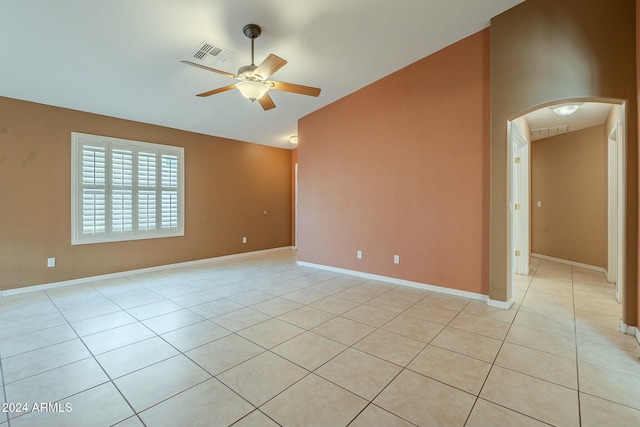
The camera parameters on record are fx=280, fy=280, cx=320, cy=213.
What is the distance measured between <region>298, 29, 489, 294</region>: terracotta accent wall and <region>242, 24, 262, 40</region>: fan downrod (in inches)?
85.2

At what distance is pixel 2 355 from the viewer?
2.25 meters

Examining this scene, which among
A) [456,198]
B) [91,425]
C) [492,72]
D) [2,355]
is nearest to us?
[91,425]

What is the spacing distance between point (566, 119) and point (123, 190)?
24.3 feet

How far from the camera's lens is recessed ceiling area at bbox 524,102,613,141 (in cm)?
406

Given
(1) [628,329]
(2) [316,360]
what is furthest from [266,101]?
(1) [628,329]

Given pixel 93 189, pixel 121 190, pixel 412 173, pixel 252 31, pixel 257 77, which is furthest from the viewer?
pixel 121 190

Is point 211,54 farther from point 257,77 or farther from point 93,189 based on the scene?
point 93,189

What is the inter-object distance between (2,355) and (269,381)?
224 centimetres

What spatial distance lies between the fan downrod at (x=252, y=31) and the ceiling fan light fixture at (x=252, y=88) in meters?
0.59

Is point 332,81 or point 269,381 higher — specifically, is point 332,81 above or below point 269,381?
above

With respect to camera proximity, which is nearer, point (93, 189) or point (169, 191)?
point (93, 189)

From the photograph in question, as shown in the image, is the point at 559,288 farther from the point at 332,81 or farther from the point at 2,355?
the point at 2,355

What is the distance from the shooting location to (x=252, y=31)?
2898 millimetres

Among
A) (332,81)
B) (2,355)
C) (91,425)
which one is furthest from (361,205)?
(2,355)
